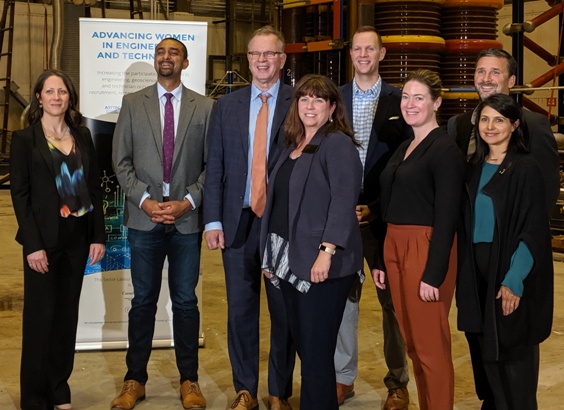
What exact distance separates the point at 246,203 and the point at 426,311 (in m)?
0.93

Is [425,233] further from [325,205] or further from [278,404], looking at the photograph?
[278,404]

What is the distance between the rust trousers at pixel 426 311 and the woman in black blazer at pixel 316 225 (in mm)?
161

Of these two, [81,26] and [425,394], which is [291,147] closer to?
[425,394]

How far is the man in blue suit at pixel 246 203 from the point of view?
3576mm

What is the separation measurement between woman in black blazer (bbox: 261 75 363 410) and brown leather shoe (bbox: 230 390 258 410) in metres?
0.62

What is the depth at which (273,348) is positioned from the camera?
3.64m

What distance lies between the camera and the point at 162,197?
3.83m

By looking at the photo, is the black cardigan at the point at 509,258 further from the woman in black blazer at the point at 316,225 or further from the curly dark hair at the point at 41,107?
the curly dark hair at the point at 41,107

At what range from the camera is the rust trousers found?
306 cm

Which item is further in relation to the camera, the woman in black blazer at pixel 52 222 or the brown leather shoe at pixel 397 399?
the brown leather shoe at pixel 397 399

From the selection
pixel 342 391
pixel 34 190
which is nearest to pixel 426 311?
pixel 342 391

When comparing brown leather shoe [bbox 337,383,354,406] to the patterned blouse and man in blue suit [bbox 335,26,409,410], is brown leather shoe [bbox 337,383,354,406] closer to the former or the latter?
man in blue suit [bbox 335,26,409,410]

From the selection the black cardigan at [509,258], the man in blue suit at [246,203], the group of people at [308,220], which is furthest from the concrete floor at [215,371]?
the black cardigan at [509,258]

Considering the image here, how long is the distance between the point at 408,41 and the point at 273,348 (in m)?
3.46
